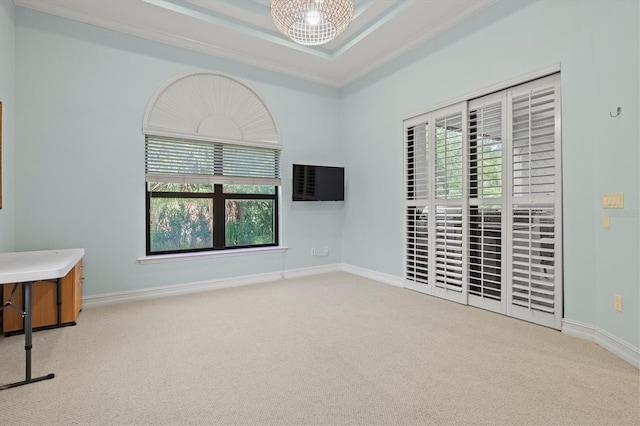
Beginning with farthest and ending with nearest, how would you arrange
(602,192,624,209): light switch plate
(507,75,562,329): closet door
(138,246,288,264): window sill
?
1. (138,246,288,264): window sill
2. (507,75,562,329): closet door
3. (602,192,624,209): light switch plate

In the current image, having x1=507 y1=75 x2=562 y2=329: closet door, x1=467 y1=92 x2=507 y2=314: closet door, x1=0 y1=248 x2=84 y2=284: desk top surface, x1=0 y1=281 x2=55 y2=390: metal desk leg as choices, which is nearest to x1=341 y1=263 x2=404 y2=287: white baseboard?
x1=467 y1=92 x2=507 y2=314: closet door

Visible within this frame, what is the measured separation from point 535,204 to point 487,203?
1.50 feet

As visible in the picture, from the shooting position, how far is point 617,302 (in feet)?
7.83

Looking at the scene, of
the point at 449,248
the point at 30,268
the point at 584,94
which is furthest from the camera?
the point at 449,248

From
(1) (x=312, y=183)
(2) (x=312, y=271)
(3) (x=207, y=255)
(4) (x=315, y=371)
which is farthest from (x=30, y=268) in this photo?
(2) (x=312, y=271)

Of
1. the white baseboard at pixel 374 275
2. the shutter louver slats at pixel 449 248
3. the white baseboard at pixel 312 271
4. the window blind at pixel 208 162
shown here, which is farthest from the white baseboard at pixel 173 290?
the shutter louver slats at pixel 449 248

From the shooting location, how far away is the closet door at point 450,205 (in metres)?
3.61

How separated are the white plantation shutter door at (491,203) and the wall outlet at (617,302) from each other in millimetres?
410

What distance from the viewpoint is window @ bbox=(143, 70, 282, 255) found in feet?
13.3

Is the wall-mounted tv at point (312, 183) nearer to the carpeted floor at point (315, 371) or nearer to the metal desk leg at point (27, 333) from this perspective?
the carpeted floor at point (315, 371)

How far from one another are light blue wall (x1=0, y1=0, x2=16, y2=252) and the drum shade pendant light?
2.56 metres

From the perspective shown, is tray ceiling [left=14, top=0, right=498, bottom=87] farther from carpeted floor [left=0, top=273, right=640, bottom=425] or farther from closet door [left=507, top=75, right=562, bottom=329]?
carpeted floor [left=0, top=273, right=640, bottom=425]

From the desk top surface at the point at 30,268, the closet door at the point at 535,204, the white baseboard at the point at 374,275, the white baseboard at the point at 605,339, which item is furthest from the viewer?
the white baseboard at the point at 374,275

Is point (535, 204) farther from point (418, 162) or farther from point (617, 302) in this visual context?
point (418, 162)
